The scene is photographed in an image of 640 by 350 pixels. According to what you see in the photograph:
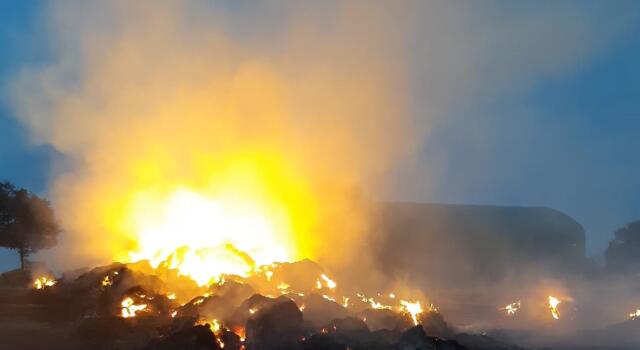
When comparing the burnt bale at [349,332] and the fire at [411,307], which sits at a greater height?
the fire at [411,307]

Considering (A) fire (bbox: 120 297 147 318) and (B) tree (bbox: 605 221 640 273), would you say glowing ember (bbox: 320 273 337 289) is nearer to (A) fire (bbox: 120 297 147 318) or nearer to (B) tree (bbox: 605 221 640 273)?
(A) fire (bbox: 120 297 147 318)

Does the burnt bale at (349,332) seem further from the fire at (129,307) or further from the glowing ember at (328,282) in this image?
the fire at (129,307)

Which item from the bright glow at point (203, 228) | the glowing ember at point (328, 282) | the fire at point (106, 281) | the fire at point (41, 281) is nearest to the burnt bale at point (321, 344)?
the glowing ember at point (328, 282)

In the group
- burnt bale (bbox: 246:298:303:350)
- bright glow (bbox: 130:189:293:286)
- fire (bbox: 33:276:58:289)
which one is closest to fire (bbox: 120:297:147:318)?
bright glow (bbox: 130:189:293:286)

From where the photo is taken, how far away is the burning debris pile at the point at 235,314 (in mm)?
17562

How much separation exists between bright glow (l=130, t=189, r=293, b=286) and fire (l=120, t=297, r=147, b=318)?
395 cm

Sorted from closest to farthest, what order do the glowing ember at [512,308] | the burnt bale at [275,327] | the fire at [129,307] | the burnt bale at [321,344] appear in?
the burnt bale at [321,344] → the burnt bale at [275,327] → the fire at [129,307] → the glowing ember at [512,308]

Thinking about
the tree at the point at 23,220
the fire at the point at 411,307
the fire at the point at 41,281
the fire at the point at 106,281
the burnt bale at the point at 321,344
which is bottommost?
the burnt bale at the point at 321,344

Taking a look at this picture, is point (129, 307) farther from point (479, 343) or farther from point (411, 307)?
point (479, 343)

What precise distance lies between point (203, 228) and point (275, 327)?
1186cm

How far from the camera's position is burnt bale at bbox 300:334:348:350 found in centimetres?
1691

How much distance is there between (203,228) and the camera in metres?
29.1

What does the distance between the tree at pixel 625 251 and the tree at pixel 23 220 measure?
46.5 meters

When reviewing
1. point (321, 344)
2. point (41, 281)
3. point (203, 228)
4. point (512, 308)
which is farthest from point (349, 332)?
point (512, 308)
